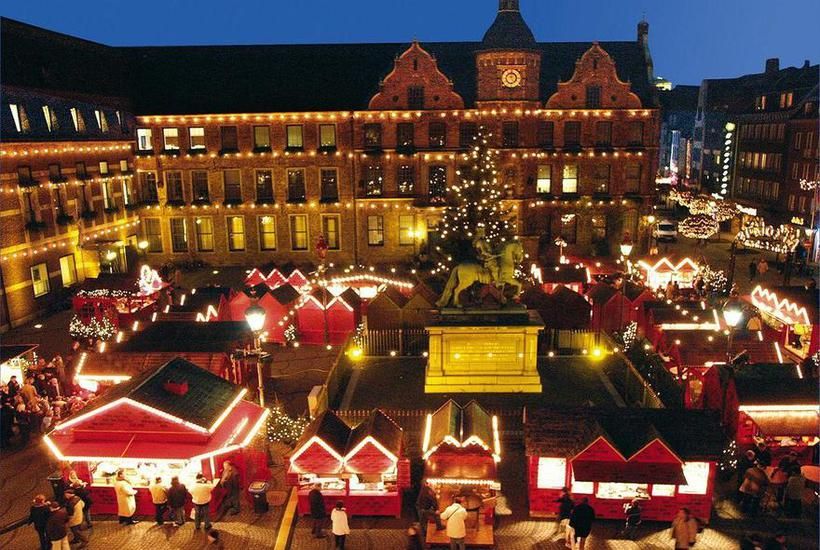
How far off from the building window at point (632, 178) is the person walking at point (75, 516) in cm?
3554

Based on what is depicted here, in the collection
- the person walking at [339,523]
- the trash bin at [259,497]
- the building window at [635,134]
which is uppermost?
the building window at [635,134]

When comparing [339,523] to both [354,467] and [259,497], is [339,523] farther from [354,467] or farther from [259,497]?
[259,497]

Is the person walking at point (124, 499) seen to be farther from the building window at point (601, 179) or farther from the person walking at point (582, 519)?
the building window at point (601, 179)

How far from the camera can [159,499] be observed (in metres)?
14.0

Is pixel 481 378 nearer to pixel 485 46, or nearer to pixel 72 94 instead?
pixel 485 46

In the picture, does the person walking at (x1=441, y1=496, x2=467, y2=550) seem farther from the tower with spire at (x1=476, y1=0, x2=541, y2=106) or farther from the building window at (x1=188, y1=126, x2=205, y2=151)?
the building window at (x1=188, y1=126, x2=205, y2=151)

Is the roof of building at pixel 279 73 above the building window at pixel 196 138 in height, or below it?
above

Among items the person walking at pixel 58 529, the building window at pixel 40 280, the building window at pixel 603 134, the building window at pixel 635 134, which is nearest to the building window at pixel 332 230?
the building window at pixel 40 280

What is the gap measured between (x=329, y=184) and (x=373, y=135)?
4.07 m

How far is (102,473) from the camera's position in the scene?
14.7 meters

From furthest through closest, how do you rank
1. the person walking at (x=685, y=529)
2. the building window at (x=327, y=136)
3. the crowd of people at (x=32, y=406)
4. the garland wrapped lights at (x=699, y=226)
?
the building window at (x=327, y=136) < the garland wrapped lights at (x=699, y=226) < the crowd of people at (x=32, y=406) < the person walking at (x=685, y=529)

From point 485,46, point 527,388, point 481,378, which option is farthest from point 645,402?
point 485,46

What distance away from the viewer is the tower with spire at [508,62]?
37500mm

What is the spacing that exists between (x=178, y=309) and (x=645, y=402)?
1700 cm
